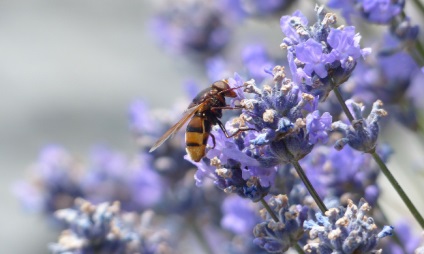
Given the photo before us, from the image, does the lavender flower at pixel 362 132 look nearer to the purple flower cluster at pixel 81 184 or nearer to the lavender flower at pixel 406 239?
the lavender flower at pixel 406 239

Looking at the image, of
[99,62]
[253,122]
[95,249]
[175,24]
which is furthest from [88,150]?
[253,122]

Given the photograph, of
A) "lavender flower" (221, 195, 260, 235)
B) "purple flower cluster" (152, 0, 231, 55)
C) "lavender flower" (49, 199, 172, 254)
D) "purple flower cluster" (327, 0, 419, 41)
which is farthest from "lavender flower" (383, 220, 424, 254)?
"purple flower cluster" (152, 0, 231, 55)

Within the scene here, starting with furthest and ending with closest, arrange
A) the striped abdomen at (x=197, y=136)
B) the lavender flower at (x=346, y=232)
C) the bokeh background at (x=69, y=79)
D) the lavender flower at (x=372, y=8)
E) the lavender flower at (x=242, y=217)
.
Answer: the bokeh background at (x=69, y=79) < the lavender flower at (x=242, y=217) < the lavender flower at (x=372, y=8) < the striped abdomen at (x=197, y=136) < the lavender flower at (x=346, y=232)

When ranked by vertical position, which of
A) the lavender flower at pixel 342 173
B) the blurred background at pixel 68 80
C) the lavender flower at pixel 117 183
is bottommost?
the lavender flower at pixel 342 173

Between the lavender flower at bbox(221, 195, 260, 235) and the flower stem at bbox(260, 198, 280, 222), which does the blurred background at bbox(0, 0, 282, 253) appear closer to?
the lavender flower at bbox(221, 195, 260, 235)

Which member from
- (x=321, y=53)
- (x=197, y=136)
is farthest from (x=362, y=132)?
(x=197, y=136)

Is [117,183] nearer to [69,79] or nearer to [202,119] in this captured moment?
[202,119]

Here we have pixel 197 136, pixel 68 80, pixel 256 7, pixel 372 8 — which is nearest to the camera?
pixel 197 136

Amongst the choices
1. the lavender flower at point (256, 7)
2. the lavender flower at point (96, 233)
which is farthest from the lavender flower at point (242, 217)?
the lavender flower at point (256, 7)
